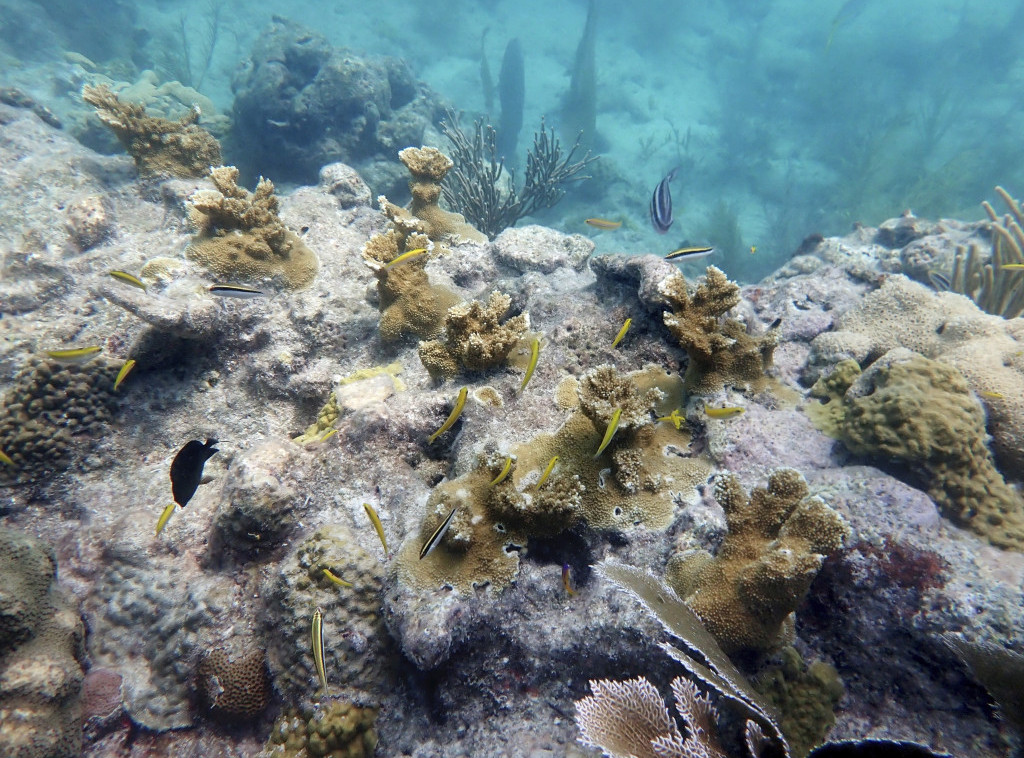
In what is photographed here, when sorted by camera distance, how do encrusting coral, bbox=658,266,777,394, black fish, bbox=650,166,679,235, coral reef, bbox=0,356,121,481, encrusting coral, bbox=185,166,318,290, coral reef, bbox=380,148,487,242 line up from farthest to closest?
coral reef, bbox=380,148,487,242 < encrusting coral, bbox=185,166,318,290 < black fish, bbox=650,166,679,235 < coral reef, bbox=0,356,121,481 < encrusting coral, bbox=658,266,777,394

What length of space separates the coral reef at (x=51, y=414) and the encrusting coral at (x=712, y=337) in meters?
5.44

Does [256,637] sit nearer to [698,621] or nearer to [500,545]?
[500,545]

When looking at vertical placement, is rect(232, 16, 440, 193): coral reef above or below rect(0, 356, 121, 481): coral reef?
above

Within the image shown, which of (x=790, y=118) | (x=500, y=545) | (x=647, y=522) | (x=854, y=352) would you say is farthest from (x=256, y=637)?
(x=790, y=118)

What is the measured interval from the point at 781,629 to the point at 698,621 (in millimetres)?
518

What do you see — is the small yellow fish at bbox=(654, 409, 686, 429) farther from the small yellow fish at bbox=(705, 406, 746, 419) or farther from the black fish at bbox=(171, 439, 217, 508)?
the black fish at bbox=(171, 439, 217, 508)

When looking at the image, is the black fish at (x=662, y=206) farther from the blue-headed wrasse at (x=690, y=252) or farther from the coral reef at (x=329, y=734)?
the coral reef at (x=329, y=734)

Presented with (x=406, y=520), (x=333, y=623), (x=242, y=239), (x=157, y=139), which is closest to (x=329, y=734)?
(x=333, y=623)

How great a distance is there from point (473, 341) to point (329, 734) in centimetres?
288

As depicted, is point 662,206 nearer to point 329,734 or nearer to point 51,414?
point 329,734

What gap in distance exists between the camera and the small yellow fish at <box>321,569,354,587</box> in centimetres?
304

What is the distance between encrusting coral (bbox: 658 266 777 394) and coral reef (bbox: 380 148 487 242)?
330cm

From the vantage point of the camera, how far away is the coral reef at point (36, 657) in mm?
3152

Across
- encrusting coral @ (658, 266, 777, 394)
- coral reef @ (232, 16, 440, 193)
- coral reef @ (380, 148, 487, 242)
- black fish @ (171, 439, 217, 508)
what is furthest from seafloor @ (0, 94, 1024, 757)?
coral reef @ (232, 16, 440, 193)
